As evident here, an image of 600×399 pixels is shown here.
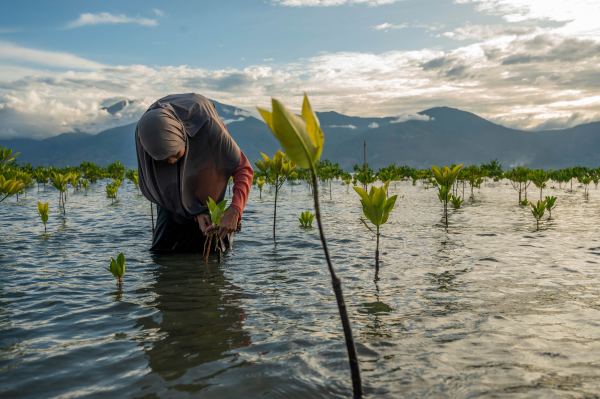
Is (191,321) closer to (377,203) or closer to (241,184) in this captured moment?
(241,184)

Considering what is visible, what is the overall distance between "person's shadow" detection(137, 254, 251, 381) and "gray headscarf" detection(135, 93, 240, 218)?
0.86 metres

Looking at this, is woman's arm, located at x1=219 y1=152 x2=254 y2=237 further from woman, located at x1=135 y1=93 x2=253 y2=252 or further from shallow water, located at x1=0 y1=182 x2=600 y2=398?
shallow water, located at x1=0 y1=182 x2=600 y2=398

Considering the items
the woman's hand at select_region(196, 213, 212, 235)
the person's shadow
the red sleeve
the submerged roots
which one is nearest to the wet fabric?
the submerged roots

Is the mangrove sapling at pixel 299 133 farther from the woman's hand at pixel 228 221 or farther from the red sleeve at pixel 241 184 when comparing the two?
the red sleeve at pixel 241 184

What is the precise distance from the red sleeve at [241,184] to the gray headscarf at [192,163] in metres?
0.10

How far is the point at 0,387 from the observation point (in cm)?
245

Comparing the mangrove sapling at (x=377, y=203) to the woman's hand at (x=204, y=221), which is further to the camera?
the woman's hand at (x=204, y=221)

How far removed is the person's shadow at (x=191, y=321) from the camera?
285cm

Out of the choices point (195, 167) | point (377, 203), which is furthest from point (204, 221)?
point (377, 203)

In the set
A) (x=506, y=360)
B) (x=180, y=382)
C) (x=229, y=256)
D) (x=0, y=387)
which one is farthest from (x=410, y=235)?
A: (x=0, y=387)

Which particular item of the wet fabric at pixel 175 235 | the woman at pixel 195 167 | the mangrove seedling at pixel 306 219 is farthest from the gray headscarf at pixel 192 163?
the mangrove seedling at pixel 306 219

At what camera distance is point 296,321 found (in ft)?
11.8

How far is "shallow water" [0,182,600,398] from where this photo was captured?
8.34ft

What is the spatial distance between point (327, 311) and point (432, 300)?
1.04 meters
